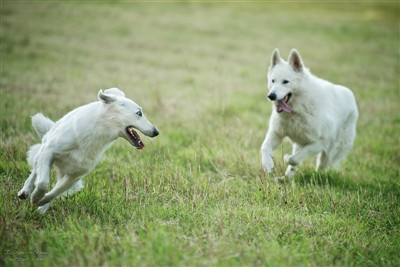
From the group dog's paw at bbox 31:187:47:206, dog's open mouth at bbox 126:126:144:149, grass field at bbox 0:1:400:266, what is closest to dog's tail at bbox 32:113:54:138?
grass field at bbox 0:1:400:266

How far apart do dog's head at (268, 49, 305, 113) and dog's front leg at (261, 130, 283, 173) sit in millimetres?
452

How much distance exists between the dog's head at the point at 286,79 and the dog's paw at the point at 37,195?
11.2 feet

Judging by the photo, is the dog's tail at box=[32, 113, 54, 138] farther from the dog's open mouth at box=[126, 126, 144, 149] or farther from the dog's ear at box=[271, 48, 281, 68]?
the dog's ear at box=[271, 48, 281, 68]

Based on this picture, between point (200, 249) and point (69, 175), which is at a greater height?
point (69, 175)

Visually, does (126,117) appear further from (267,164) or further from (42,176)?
(267,164)

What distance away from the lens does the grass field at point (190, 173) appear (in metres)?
3.78

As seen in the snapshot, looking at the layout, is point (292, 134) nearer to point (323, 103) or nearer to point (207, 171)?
point (323, 103)

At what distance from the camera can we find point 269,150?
6.09m

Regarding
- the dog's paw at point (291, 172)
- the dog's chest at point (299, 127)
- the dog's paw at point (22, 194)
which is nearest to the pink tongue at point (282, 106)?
the dog's chest at point (299, 127)

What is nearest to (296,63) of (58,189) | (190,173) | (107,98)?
(190,173)

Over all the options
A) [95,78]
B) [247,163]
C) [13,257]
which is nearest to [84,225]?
[13,257]

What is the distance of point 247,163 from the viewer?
6.48 m

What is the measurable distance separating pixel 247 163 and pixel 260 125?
323 cm

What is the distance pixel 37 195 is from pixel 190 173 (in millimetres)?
2040
